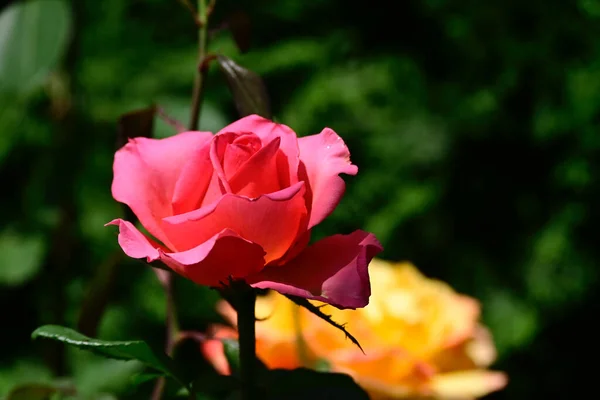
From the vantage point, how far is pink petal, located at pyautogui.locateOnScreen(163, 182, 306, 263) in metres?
0.32

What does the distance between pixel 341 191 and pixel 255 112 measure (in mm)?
116

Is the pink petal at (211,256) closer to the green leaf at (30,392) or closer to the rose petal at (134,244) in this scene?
the rose petal at (134,244)

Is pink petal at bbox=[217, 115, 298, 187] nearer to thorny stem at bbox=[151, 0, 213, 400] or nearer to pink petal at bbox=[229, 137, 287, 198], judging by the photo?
pink petal at bbox=[229, 137, 287, 198]

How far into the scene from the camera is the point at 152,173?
0.37 metres

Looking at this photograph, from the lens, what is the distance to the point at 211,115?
0.99 m

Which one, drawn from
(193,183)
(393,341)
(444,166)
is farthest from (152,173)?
(444,166)

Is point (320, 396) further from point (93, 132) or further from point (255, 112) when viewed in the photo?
point (93, 132)

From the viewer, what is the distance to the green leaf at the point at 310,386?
0.39 meters

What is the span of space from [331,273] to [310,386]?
100 millimetres

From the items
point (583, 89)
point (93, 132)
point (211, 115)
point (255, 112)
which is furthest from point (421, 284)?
point (93, 132)

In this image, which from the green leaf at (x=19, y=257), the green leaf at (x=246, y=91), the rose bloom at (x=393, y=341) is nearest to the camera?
the green leaf at (x=246, y=91)

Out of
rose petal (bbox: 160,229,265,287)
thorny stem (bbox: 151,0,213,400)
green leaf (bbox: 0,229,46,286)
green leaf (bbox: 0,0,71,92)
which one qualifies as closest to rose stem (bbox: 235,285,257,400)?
rose petal (bbox: 160,229,265,287)

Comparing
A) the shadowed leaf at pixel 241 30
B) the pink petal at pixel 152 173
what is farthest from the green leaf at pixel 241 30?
the pink petal at pixel 152 173

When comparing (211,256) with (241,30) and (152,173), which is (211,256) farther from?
(241,30)
